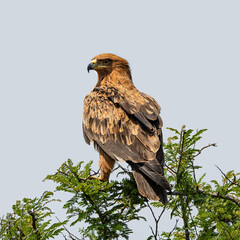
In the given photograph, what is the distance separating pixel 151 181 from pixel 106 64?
10.6 ft

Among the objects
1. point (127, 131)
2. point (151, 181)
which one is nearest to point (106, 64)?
point (127, 131)

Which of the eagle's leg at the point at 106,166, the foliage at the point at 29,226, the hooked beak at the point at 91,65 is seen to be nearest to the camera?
the foliage at the point at 29,226

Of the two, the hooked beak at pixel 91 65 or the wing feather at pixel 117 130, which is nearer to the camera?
the wing feather at pixel 117 130

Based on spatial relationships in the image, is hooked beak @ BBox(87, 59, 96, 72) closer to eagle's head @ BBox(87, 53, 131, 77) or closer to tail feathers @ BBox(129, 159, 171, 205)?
eagle's head @ BBox(87, 53, 131, 77)

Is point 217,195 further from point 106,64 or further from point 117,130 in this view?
point 106,64

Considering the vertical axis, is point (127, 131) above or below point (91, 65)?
below

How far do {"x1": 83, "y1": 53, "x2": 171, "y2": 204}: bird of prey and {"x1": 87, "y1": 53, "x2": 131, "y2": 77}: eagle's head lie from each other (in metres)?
0.18

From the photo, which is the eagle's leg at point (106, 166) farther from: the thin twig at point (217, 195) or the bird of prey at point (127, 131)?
the thin twig at point (217, 195)

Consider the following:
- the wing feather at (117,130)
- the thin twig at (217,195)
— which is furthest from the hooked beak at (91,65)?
the thin twig at (217,195)

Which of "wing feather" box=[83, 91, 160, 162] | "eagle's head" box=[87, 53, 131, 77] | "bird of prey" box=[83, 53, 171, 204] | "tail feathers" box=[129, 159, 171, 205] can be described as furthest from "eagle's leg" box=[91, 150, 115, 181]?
"eagle's head" box=[87, 53, 131, 77]

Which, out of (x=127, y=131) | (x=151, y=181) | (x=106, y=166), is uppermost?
(x=127, y=131)

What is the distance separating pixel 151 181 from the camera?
486 centimetres

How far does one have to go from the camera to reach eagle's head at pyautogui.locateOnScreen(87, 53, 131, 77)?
24.2 feet

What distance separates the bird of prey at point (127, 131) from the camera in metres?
4.85
